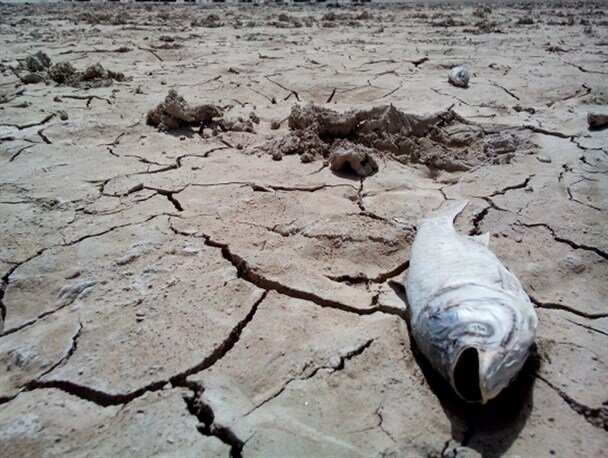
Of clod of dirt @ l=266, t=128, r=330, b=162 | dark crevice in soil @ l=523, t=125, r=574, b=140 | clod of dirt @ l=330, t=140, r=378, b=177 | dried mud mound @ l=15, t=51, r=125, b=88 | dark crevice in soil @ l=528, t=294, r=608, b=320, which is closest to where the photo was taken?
dark crevice in soil @ l=528, t=294, r=608, b=320

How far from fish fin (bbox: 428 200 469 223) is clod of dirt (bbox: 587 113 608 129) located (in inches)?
61.7

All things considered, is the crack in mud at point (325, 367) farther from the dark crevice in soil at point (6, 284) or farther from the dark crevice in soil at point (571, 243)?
the dark crevice in soil at point (571, 243)

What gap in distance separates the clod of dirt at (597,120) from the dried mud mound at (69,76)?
438 cm

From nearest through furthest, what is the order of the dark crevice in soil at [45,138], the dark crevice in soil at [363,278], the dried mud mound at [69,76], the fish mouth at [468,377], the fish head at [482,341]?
the fish head at [482,341], the fish mouth at [468,377], the dark crevice in soil at [363,278], the dark crevice in soil at [45,138], the dried mud mound at [69,76]

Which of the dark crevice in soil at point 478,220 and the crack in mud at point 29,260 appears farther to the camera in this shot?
the dark crevice in soil at point 478,220

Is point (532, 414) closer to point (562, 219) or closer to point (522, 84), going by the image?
point (562, 219)

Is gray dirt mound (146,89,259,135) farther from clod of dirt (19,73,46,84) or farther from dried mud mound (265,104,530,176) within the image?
clod of dirt (19,73,46,84)

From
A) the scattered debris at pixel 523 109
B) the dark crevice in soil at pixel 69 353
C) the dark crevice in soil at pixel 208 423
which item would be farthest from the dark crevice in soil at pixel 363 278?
the scattered debris at pixel 523 109

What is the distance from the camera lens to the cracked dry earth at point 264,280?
4.18 feet

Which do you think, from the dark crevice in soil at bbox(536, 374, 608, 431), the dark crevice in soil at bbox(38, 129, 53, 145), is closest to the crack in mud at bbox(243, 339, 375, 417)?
the dark crevice in soil at bbox(536, 374, 608, 431)

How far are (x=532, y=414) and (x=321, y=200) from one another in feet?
4.93

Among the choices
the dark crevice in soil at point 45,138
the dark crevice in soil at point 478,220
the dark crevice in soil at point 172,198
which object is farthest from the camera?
the dark crevice in soil at point 45,138

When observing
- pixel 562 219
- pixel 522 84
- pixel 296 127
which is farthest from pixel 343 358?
pixel 522 84

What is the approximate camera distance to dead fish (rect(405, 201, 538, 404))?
3.84 feet
